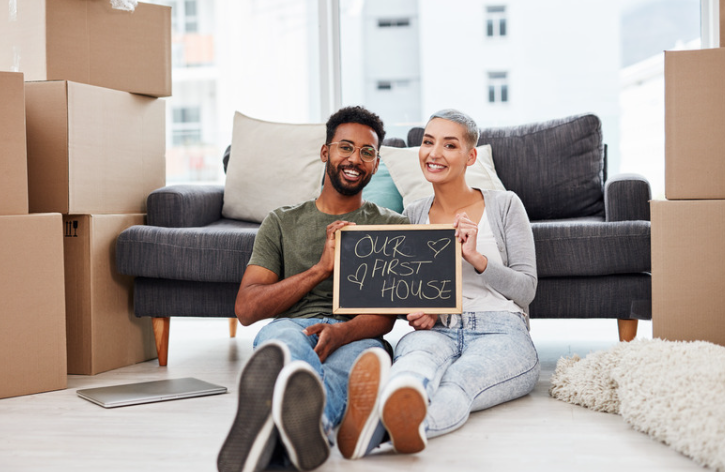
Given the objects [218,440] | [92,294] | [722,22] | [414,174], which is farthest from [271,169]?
[722,22]

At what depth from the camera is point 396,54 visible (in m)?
3.58

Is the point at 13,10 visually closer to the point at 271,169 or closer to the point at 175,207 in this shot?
the point at 175,207

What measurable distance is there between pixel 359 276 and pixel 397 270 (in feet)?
0.33

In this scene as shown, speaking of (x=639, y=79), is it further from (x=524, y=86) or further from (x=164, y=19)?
(x=164, y=19)

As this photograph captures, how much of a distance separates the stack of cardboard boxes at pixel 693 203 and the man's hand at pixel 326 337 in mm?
858

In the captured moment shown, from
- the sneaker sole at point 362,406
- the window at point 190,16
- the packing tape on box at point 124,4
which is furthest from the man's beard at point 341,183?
the window at point 190,16

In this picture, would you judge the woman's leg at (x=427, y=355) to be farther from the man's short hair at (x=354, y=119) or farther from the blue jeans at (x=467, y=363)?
the man's short hair at (x=354, y=119)

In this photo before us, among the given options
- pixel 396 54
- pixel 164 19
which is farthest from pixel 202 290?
pixel 396 54

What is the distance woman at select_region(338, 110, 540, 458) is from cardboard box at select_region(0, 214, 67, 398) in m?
1.02

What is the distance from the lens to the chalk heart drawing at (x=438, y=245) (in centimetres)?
183

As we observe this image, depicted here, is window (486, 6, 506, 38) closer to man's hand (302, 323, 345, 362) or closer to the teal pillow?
the teal pillow

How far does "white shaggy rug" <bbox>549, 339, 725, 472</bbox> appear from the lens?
4.51 ft

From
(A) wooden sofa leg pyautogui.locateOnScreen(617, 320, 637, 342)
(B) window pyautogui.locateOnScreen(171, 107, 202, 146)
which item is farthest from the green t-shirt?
(B) window pyautogui.locateOnScreen(171, 107, 202, 146)

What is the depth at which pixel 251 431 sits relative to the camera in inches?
48.8
